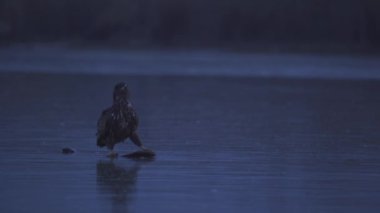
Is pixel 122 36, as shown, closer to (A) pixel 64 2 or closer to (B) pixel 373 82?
(A) pixel 64 2

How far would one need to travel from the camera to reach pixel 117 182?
38.3 ft

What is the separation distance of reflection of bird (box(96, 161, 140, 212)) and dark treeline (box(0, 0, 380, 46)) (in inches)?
2079

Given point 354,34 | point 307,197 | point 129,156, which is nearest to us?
point 307,197

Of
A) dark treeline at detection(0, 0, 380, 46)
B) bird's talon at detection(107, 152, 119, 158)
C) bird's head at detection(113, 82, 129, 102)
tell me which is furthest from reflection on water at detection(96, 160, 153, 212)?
dark treeline at detection(0, 0, 380, 46)

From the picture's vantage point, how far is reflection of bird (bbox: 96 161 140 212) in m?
10.5

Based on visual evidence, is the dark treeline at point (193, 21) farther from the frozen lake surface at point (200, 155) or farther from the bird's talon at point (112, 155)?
the bird's talon at point (112, 155)

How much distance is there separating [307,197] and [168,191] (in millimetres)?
1279

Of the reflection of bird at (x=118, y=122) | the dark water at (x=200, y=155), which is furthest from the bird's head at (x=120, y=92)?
the dark water at (x=200, y=155)

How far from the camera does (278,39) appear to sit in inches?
2687

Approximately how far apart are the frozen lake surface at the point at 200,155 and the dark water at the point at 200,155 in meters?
0.01

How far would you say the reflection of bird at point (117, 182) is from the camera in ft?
34.5

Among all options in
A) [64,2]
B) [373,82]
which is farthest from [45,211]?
[64,2]

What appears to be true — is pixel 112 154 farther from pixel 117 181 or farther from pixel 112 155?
pixel 117 181

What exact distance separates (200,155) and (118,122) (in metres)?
1.06
